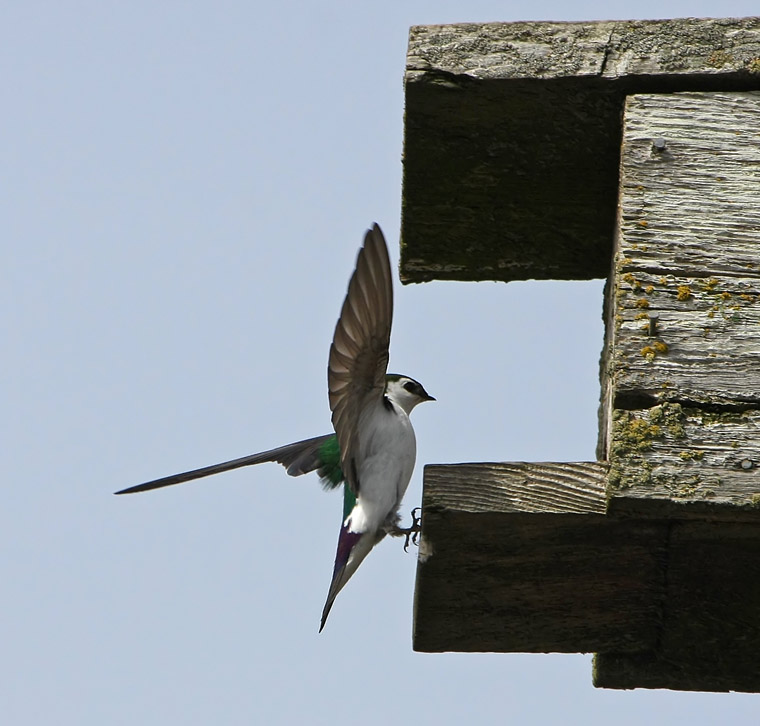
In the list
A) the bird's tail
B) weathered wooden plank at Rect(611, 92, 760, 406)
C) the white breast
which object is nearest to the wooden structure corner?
weathered wooden plank at Rect(611, 92, 760, 406)

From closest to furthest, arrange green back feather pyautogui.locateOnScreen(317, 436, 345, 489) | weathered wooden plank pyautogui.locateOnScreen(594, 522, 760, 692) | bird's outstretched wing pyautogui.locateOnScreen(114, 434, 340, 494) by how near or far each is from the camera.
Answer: weathered wooden plank pyautogui.locateOnScreen(594, 522, 760, 692) → bird's outstretched wing pyautogui.locateOnScreen(114, 434, 340, 494) → green back feather pyautogui.locateOnScreen(317, 436, 345, 489)

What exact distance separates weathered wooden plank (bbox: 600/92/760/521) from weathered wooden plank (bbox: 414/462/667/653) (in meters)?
0.10

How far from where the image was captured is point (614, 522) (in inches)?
69.4

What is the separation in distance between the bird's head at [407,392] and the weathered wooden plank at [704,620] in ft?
6.68

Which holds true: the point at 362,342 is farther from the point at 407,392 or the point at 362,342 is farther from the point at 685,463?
the point at 407,392

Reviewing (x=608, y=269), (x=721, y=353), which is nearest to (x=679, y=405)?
(x=721, y=353)

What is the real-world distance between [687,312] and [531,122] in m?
0.49

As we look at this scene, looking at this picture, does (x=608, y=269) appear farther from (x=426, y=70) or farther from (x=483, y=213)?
(x=426, y=70)

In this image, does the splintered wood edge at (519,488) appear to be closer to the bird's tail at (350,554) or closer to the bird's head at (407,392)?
the bird's tail at (350,554)

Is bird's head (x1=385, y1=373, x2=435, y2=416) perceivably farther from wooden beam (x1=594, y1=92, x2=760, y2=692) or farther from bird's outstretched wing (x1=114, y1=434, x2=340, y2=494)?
wooden beam (x1=594, y1=92, x2=760, y2=692)

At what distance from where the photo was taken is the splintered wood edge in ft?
5.63

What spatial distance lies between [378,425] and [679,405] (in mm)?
1401

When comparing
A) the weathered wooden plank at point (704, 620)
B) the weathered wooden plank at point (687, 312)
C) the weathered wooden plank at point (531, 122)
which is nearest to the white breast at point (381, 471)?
the weathered wooden plank at point (531, 122)

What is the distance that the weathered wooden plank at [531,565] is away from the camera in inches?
67.9
